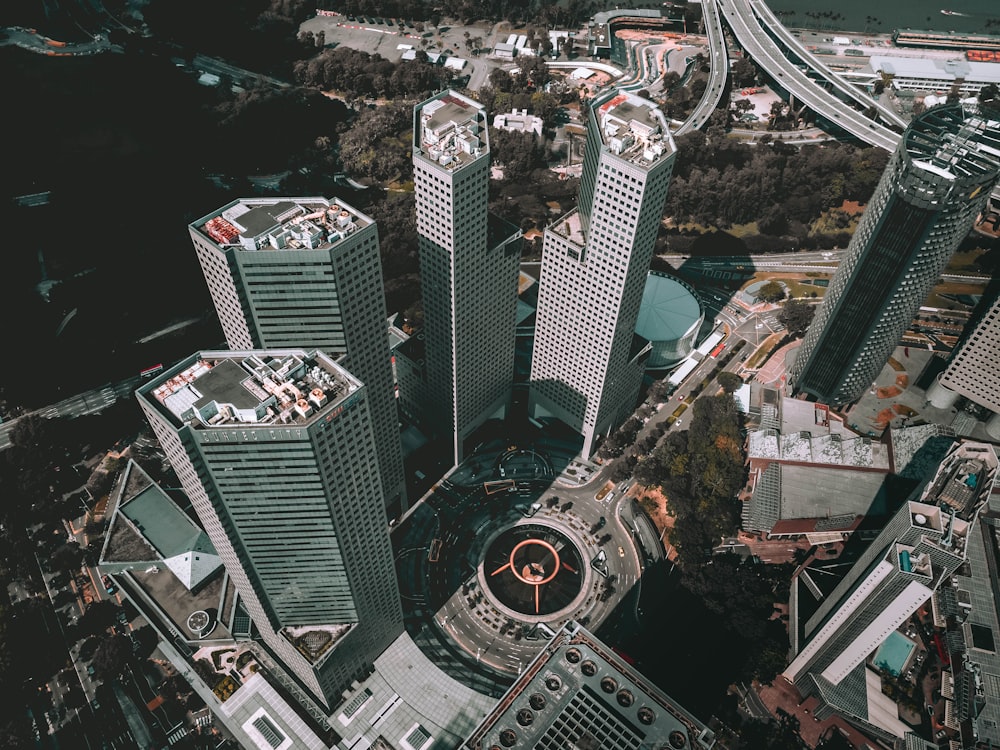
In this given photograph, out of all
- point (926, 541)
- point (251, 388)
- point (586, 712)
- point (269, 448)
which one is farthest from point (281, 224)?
point (926, 541)

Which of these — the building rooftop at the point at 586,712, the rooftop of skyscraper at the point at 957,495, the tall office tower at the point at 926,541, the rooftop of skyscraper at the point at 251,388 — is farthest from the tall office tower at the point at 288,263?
the rooftop of skyscraper at the point at 957,495

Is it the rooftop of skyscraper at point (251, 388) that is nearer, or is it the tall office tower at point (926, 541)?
the rooftop of skyscraper at point (251, 388)

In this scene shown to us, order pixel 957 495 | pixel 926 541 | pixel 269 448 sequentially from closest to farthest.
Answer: pixel 269 448 → pixel 926 541 → pixel 957 495

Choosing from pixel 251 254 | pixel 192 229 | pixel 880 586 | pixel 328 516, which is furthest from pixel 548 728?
pixel 192 229

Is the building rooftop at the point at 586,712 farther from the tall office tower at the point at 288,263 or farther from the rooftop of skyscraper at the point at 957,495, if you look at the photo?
the tall office tower at the point at 288,263

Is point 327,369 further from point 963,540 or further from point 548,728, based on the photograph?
point 963,540

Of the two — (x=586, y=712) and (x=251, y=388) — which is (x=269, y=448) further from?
(x=586, y=712)
